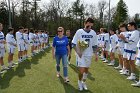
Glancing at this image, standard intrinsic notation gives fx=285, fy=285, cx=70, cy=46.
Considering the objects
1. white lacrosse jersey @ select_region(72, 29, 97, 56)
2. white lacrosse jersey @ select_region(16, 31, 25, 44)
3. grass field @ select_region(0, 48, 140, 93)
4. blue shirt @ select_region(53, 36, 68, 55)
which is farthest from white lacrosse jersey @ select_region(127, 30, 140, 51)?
white lacrosse jersey @ select_region(16, 31, 25, 44)

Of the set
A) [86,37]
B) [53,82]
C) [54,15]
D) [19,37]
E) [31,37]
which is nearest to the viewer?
[86,37]

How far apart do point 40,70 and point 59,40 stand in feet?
11.1

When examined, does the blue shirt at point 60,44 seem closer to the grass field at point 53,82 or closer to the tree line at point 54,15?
the grass field at point 53,82

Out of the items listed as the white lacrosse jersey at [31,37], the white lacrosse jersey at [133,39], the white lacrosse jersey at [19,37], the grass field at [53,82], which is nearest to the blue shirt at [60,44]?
the grass field at [53,82]

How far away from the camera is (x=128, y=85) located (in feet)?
34.8

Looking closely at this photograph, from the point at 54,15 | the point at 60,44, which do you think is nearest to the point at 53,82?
the point at 60,44

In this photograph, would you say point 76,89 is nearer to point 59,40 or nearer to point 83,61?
point 83,61

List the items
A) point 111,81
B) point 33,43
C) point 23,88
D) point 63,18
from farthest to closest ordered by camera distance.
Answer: point 63,18 < point 33,43 < point 111,81 < point 23,88

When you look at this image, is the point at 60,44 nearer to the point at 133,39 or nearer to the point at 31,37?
the point at 133,39

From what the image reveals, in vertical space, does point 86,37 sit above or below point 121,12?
below

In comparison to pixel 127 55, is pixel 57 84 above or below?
below

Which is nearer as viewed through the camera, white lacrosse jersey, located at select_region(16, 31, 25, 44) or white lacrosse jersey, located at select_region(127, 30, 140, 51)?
white lacrosse jersey, located at select_region(127, 30, 140, 51)

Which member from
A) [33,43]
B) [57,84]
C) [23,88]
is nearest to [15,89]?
[23,88]

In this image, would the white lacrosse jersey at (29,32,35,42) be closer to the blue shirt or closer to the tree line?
the blue shirt
